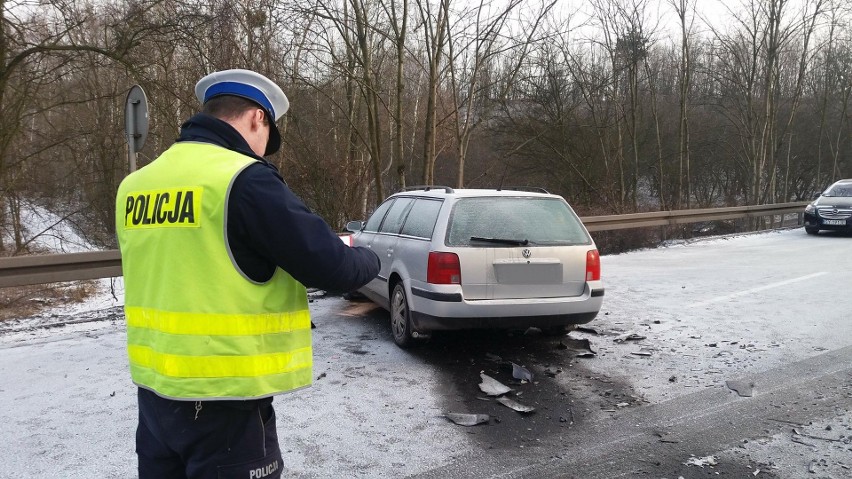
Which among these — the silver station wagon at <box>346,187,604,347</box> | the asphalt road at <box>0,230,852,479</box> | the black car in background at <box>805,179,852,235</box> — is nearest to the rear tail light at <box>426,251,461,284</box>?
the silver station wagon at <box>346,187,604,347</box>

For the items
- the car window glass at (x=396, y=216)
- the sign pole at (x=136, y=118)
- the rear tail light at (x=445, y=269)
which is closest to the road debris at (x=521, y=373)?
the rear tail light at (x=445, y=269)

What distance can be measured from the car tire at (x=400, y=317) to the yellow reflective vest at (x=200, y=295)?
371 cm

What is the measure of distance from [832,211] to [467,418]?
15293mm

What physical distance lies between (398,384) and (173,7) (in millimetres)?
9251

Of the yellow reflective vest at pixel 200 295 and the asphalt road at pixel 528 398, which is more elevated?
the yellow reflective vest at pixel 200 295

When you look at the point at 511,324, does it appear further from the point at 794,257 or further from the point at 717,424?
the point at 794,257

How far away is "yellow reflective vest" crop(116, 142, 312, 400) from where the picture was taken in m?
1.74

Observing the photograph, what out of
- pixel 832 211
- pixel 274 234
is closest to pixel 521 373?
pixel 274 234

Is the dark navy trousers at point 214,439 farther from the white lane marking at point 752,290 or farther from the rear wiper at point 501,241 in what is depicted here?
the white lane marking at point 752,290

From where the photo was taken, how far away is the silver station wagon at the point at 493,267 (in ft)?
16.9

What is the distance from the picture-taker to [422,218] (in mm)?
5836

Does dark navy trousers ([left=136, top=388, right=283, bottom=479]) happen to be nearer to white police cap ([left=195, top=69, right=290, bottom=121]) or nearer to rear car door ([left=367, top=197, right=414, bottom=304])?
white police cap ([left=195, top=69, right=290, bottom=121])

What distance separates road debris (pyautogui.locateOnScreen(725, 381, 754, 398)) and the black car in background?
522 inches

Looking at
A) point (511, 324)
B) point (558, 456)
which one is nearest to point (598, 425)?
point (558, 456)
